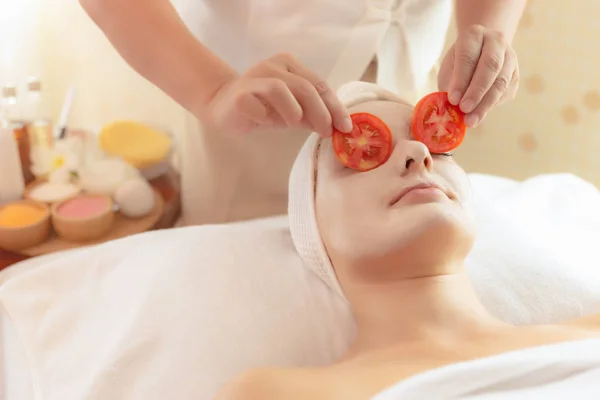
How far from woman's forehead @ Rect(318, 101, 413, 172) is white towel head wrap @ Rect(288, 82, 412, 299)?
0.06 feet

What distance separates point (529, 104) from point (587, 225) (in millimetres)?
Result: 656

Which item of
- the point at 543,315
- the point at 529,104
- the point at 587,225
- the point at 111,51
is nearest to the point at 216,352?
the point at 543,315

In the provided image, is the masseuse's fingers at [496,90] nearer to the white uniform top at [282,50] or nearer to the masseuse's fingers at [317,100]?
the masseuse's fingers at [317,100]

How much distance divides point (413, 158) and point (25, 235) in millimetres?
924

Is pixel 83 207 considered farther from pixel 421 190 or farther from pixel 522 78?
pixel 522 78

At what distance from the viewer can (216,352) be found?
0.94 meters

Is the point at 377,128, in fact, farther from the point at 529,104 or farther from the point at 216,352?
the point at 529,104

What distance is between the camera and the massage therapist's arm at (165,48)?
0.97 meters

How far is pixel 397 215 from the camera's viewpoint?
0.93 metres

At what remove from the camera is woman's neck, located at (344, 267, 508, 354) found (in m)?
0.92

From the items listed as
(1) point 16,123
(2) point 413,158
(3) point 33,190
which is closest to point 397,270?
(2) point 413,158

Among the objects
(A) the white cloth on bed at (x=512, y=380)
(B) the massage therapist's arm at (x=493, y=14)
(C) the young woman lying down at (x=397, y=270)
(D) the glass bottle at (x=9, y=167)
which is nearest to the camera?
(A) the white cloth on bed at (x=512, y=380)

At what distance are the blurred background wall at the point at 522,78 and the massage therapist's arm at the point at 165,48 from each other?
628 mm

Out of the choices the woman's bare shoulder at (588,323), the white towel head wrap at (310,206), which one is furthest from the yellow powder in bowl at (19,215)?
the woman's bare shoulder at (588,323)
